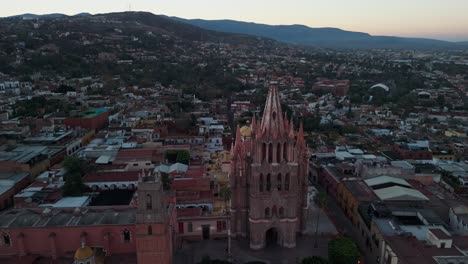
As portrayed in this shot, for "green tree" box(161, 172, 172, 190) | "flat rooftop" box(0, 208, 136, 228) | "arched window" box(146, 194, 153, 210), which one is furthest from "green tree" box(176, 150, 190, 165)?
"arched window" box(146, 194, 153, 210)

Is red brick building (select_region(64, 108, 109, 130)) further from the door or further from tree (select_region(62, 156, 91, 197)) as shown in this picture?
the door

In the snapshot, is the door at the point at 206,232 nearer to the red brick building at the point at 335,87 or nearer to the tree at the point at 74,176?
the tree at the point at 74,176

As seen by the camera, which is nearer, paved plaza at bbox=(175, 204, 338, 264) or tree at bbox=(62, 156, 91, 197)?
paved plaza at bbox=(175, 204, 338, 264)

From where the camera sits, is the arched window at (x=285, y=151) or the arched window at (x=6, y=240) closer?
the arched window at (x=6, y=240)

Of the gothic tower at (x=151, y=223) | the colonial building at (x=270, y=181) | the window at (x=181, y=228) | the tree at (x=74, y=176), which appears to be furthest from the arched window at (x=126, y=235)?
the tree at (x=74, y=176)

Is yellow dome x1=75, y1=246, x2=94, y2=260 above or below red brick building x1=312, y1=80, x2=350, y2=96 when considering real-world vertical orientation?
above

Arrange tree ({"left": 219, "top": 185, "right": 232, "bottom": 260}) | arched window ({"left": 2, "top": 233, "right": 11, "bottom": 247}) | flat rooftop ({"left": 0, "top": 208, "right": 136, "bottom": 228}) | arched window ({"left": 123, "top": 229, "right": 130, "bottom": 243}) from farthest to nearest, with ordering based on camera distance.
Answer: tree ({"left": 219, "top": 185, "right": 232, "bottom": 260})
arched window ({"left": 123, "top": 229, "right": 130, "bottom": 243})
flat rooftop ({"left": 0, "top": 208, "right": 136, "bottom": 228})
arched window ({"left": 2, "top": 233, "right": 11, "bottom": 247})

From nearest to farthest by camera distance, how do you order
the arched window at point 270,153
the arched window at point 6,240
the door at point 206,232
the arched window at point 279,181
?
1. the arched window at point 6,240
2. the arched window at point 270,153
3. the arched window at point 279,181
4. the door at point 206,232
